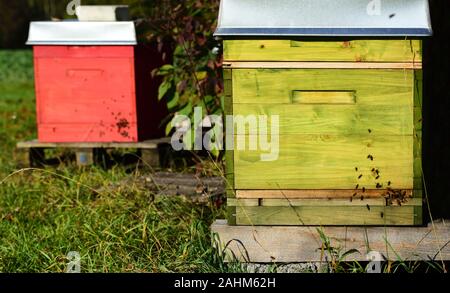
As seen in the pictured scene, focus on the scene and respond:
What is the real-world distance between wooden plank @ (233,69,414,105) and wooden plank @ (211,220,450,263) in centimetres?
46

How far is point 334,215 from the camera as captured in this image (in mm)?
3125

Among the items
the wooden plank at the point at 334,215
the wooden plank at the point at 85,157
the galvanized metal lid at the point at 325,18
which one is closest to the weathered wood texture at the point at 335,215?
the wooden plank at the point at 334,215

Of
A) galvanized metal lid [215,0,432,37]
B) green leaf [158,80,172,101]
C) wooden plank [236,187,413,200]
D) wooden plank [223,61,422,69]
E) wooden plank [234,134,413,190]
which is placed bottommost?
wooden plank [236,187,413,200]

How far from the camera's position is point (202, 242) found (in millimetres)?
3350

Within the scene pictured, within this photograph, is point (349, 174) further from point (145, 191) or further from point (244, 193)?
point (145, 191)

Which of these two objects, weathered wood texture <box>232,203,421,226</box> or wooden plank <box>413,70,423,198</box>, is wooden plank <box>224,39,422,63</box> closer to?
wooden plank <box>413,70,423,198</box>

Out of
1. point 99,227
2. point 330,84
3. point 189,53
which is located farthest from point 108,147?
point 330,84

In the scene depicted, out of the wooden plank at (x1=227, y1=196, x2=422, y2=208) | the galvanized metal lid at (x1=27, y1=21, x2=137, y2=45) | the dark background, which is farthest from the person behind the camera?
the galvanized metal lid at (x1=27, y1=21, x2=137, y2=45)

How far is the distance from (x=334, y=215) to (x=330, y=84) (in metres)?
0.49

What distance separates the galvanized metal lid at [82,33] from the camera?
4992mm

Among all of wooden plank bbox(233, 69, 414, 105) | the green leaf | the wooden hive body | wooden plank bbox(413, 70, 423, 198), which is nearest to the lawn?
the wooden hive body

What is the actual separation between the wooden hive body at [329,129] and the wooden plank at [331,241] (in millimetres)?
38

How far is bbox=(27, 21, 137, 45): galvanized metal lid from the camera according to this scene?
4.99 m
